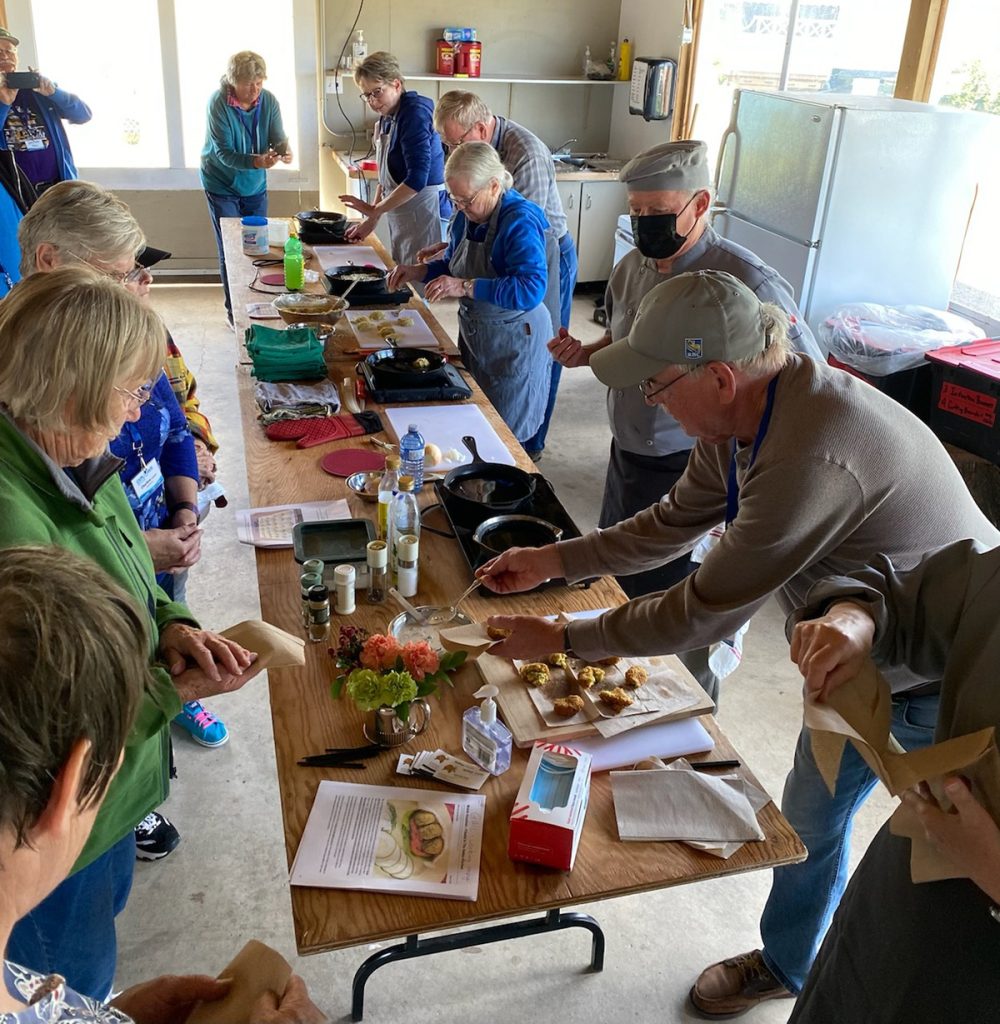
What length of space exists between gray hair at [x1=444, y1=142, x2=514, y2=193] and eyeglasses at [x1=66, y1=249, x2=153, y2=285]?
1277 millimetres

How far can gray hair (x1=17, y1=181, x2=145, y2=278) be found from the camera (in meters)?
2.36

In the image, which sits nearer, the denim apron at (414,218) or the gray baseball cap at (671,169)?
the gray baseball cap at (671,169)

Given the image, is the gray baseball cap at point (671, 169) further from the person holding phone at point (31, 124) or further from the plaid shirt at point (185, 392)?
the person holding phone at point (31, 124)

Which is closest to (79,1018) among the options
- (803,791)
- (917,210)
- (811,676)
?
(811,676)

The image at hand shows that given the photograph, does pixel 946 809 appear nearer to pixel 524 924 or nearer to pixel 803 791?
pixel 803 791

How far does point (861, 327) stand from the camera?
3965mm

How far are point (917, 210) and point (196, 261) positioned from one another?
5.45 m

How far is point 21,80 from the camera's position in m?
4.94

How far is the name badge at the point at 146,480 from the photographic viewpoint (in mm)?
2348

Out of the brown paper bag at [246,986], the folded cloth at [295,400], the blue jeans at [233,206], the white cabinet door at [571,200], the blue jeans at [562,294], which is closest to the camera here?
the brown paper bag at [246,986]

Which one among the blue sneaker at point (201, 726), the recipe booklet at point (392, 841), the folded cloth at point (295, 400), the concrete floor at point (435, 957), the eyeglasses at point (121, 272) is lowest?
the concrete floor at point (435, 957)

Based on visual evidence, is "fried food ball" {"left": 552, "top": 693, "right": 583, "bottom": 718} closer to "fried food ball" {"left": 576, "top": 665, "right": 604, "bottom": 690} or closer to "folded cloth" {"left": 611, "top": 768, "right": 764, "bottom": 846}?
"fried food ball" {"left": 576, "top": 665, "right": 604, "bottom": 690}

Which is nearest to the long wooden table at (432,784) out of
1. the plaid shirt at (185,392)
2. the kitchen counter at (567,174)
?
the plaid shirt at (185,392)

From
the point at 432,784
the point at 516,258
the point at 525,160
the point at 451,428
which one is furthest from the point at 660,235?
the point at 525,160
